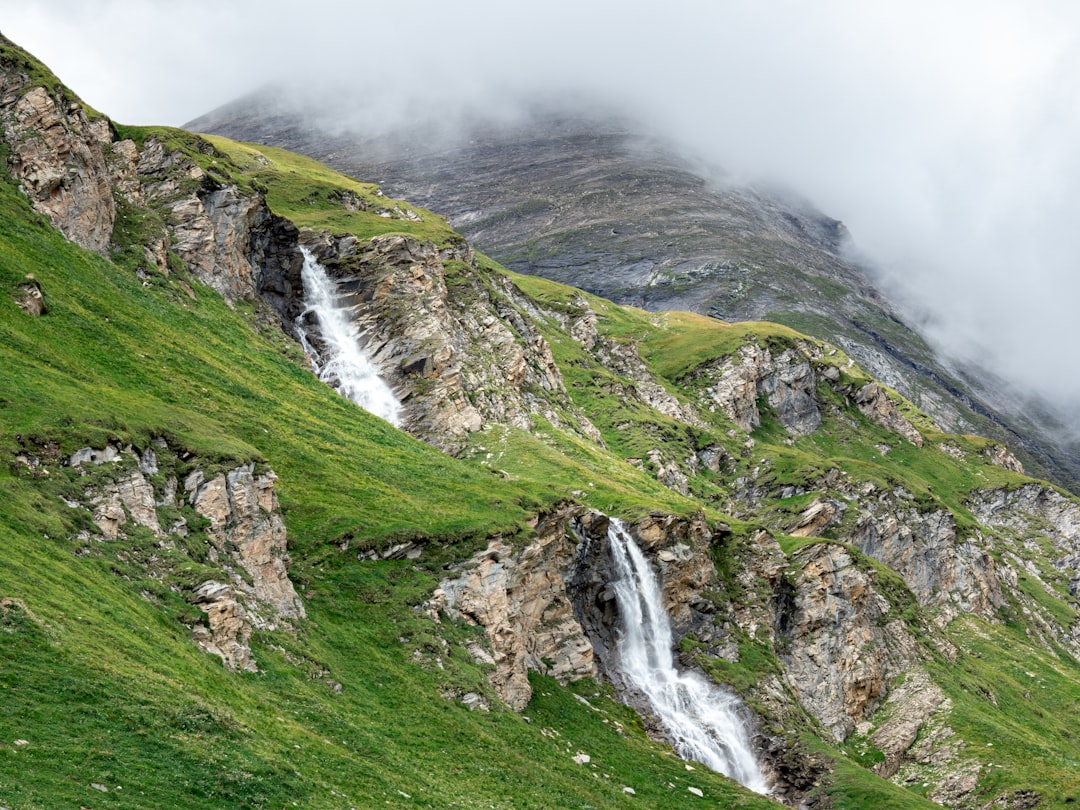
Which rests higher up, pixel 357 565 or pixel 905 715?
pixel 905 715

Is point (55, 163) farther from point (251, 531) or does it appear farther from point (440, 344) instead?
point (440, 344)

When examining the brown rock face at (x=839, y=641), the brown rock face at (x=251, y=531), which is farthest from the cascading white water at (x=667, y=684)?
the brown rock face at (x=251, y=531)

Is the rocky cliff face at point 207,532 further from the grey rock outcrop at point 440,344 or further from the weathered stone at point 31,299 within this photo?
the grey rock outcrop at point 440,344

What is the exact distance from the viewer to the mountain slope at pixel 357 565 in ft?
120

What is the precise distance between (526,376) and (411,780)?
82512 millimetres

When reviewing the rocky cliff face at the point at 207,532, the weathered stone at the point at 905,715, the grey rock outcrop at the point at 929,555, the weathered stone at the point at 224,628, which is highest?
the grey rock outcrop at the point at 929,555

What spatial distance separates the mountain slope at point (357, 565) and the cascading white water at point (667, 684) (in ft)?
5.68

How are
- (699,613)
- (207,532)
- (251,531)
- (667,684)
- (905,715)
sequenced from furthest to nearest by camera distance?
1. (905,715)
2. (699,613)
3. (667,684)
4. (251,531)
5. (207,532)

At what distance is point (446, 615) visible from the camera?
61.2 metres

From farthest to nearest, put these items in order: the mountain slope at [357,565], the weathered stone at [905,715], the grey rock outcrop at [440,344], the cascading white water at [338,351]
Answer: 1. the grey rock outcrop at [440,344]
2. the cascading white water at [338,351]
3. the weathered stone at [905,715]
4. the mountain slope at [357,565]

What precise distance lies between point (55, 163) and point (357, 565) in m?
43.5

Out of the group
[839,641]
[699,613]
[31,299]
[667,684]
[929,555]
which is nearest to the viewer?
[31,299]

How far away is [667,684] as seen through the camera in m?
80.4

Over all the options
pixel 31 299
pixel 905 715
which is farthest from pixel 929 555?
pixel 31 299
